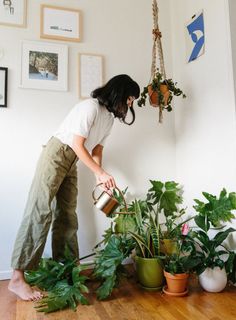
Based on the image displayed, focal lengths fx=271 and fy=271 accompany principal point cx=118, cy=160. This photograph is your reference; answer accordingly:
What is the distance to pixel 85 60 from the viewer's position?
1.92 meters

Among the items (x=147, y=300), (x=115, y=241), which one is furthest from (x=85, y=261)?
(x=147, y=300)

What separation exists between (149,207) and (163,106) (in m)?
0.69

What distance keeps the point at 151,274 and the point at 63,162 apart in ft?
2.55

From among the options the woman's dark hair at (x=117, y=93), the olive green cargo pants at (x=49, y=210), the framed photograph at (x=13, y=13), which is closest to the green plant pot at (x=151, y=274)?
the olive green cargo pants at (x=49, y=210)

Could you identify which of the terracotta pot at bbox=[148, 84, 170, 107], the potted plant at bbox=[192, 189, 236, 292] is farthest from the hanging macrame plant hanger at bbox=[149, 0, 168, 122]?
the potted plant at bbox=[192, 189, 236, 292]

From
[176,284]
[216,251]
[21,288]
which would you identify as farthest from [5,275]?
[216,251]

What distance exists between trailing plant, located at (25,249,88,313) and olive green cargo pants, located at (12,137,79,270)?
7cm

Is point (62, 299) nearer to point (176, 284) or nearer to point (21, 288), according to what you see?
point (21, 288)

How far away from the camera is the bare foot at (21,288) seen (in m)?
1.35

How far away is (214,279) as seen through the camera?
4.62ft

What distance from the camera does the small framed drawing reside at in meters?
1.90

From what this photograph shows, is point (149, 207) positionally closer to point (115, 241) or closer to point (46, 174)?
point (115, 241)

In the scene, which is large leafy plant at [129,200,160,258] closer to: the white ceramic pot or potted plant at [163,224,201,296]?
potted plant at [163,224,201,296]

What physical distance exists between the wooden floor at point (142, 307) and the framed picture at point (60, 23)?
1639 mm
